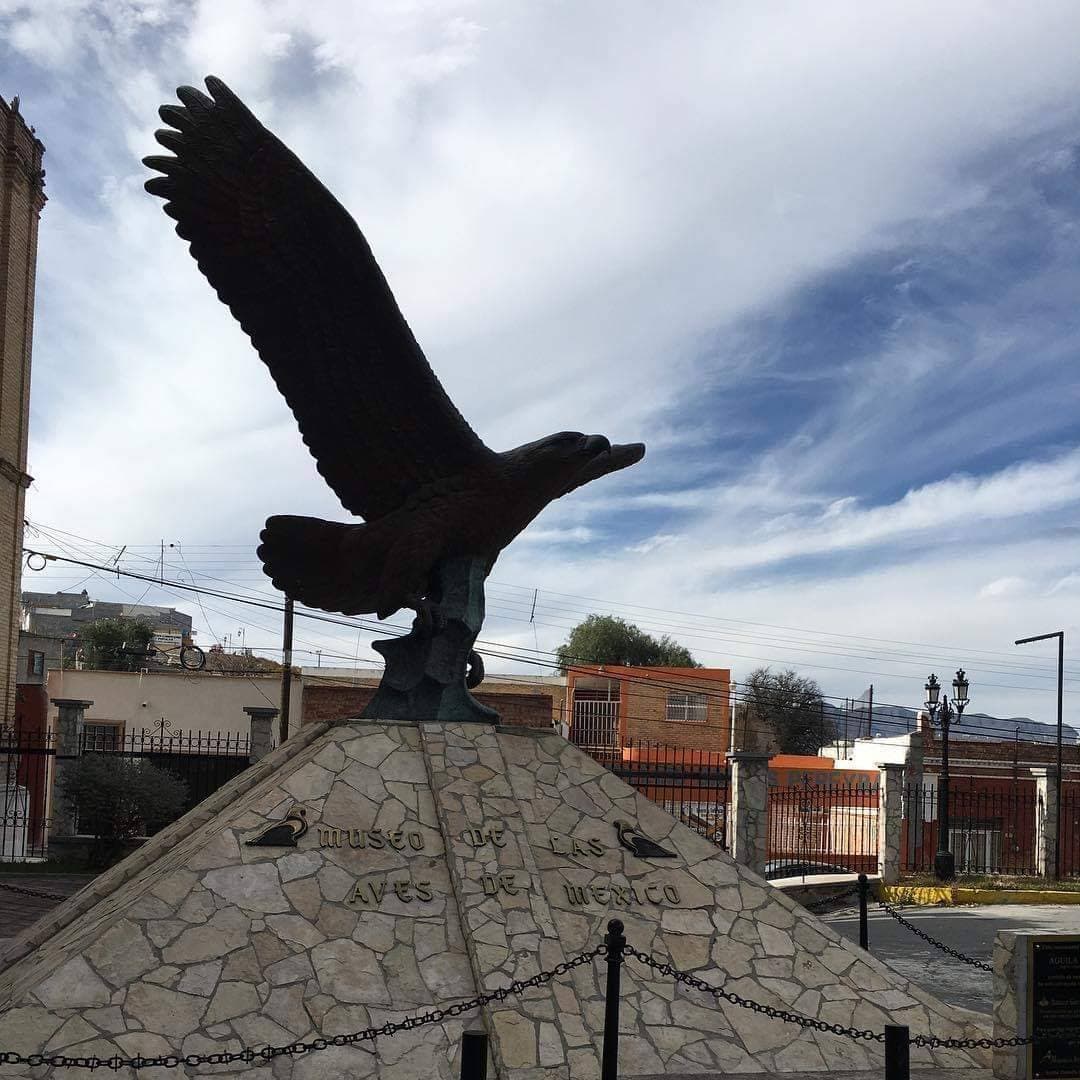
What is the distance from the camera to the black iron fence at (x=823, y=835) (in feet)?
52.8

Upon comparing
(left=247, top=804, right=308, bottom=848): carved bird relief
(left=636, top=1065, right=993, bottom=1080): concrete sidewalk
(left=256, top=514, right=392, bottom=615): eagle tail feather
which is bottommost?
(left=636, top=1065, right=993, bottom=1080): concrete sidewalk

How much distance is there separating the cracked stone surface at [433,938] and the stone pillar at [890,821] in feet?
29.5

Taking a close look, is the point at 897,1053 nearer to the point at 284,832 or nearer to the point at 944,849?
the point at 284,832

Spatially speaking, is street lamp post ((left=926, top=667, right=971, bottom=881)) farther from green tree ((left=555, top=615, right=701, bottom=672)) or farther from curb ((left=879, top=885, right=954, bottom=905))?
green tree ((left=555, top=615, right=701, bottom=672))

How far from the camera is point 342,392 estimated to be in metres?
7.65

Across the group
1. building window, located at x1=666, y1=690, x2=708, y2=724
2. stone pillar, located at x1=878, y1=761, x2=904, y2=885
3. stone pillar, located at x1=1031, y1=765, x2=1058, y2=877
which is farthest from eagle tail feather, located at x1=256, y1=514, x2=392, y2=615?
building window, located at x1=666, y1=690, x2=708, y2=724

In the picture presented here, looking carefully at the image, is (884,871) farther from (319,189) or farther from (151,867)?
(319,189)

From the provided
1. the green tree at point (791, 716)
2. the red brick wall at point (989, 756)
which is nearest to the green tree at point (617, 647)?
the green tree at point (791, 716)

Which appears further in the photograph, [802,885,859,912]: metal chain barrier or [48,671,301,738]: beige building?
[48,671,301,738]: beige building

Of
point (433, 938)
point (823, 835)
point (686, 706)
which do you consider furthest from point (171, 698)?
point (433, 938)

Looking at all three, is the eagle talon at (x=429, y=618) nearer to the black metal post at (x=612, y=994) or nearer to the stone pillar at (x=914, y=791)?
the black metal post at (x=612, y=994)

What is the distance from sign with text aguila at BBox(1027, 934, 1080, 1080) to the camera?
5.64 meters

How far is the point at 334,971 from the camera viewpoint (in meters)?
5.88

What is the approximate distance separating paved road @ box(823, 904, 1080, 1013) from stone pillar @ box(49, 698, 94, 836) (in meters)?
9.22
